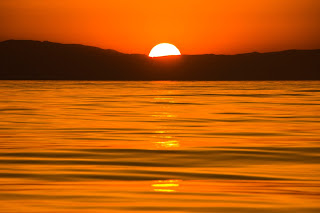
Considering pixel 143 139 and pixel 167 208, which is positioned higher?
pixel 143 139

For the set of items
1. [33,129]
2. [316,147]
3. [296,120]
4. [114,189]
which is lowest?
[114,189]

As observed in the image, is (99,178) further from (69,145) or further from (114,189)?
(69,145)

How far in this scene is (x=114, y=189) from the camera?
1042cm

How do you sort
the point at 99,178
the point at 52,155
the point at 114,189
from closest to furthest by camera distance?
the point at 114,189 < the point at 99,178 < the point at 52,155

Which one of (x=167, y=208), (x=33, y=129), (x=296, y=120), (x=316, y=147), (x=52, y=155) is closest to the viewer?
(x=167, y=208)

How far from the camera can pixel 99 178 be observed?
1142 cm

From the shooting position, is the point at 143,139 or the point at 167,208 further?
the point at 143,139

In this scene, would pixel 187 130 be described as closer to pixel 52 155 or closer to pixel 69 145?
pixel 69 145

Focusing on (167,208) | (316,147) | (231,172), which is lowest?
(167,208)

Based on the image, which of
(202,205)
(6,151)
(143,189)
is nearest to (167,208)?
(202,205)

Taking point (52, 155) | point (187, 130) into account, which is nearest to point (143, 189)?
point (52, 155)

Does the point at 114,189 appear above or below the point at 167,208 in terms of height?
above

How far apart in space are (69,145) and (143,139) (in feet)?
6.84

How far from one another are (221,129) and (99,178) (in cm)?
885
